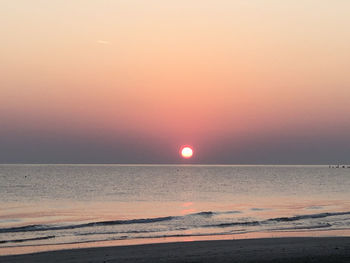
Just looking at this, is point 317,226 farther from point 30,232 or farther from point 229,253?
point 30,232

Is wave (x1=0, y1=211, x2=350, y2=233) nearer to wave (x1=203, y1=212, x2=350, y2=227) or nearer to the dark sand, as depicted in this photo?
wave (x1=203, y1=212, x2=350, y2=227)

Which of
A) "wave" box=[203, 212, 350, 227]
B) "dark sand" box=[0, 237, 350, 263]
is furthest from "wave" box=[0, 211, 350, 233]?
"dark sand" box=[0, 237, 350, 263]

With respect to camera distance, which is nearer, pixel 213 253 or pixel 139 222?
pixel 213 253

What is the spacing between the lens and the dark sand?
23.9 m

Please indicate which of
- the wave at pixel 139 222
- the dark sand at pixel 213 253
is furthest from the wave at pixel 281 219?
the dark sand at pixel 213 253

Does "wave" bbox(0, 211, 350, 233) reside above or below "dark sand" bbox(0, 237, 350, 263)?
above

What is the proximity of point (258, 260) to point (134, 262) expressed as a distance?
18.7ft

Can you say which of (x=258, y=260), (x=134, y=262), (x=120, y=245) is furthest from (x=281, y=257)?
(x=120, y=245)

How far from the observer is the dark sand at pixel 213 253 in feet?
78.3

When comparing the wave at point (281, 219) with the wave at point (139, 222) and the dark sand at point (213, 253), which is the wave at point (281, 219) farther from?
the dark sand at point (213, 253)

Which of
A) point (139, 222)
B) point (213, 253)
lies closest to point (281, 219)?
point (139, 222)

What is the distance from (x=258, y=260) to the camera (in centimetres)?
2327

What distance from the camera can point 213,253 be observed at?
84.2 feet

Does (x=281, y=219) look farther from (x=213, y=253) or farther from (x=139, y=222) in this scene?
(x=213, y=253)
